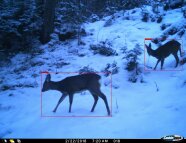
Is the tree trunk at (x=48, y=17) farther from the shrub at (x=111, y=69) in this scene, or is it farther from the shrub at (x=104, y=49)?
the shrub at (x=111, y=69)

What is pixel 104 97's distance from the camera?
5469 millimetres

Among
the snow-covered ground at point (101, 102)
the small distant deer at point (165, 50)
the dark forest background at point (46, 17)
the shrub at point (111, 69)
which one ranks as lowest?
the snow-covered ground at point (101, 102)

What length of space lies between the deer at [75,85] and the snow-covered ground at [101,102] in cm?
9

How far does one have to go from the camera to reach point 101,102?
5469mm

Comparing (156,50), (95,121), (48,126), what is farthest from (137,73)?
(48,126)

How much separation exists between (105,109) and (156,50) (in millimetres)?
1422

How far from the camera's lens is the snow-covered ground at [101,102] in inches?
200

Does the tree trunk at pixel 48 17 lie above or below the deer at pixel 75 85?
above

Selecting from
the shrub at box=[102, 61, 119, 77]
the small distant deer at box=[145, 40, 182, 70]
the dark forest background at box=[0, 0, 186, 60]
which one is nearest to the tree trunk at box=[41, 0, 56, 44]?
the dark forest background at box=[0, 0, 186, 60]

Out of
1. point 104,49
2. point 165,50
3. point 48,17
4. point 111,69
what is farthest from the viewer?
point 48,17

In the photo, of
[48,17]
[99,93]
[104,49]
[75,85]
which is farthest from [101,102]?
[48,17]

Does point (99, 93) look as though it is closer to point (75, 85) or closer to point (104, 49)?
point (75, 85)

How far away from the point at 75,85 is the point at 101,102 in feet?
1.96

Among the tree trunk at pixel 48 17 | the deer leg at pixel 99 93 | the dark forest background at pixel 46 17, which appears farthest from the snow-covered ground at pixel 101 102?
the tree trunk at pixel 48 17
